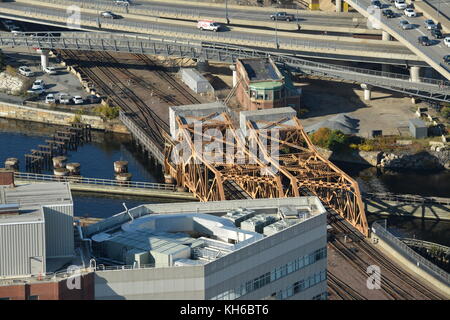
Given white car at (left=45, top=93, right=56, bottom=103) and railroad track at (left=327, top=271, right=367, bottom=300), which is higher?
white car at (left=45, top=93, right=56, bottom=103)

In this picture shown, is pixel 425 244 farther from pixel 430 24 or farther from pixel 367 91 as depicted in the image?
pixel 430 24

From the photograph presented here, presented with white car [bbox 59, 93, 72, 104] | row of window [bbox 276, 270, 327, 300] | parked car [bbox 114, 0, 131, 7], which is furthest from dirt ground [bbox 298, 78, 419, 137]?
row of window [bbox 276, 270, 327, 300]

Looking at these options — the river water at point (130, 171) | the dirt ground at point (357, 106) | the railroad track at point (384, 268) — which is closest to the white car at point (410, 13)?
the dirt ground at point (357, 106)

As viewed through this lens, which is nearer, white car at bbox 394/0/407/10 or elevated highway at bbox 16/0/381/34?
white car at bbox 394/0/407/10

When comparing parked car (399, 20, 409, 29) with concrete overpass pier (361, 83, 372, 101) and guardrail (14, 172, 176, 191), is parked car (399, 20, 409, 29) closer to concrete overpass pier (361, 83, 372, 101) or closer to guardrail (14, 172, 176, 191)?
concrete overpass pier (361, 83, 372, 101)

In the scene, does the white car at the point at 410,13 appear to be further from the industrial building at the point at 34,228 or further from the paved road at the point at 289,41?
the industrial building at the point at 34,228

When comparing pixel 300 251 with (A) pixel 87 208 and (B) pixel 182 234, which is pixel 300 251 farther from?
(A) pixel 87 208

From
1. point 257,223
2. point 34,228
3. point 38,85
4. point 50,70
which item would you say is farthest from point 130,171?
point 34,228
